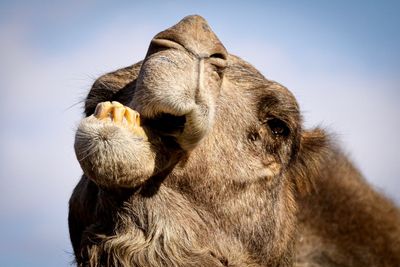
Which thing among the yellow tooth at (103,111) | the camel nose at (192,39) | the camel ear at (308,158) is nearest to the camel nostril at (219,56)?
the camel nose at (192,39)

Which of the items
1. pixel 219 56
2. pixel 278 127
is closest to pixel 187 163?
pixel 219 56

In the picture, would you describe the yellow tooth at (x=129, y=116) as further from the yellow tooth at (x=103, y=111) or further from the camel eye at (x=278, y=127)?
the camel eye at (x=278, y=127)

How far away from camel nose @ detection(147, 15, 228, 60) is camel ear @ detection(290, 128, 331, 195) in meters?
2.25

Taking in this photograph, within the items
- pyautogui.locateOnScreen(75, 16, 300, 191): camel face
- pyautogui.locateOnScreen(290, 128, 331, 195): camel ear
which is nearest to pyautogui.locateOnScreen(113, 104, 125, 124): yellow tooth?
pyautogui.locateOnScreen(75, 16, 300, 191): camel face

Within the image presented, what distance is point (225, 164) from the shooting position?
527 centimetres

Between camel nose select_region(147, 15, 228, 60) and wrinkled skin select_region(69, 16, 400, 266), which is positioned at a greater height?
camel nose select_region(147, 15, 228, 60)

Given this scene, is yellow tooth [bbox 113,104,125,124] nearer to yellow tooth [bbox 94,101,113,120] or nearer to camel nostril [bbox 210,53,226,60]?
yellow tooth [bbox 94,101,113,120]

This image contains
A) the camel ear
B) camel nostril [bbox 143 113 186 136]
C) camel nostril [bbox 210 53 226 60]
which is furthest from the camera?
the camel ear

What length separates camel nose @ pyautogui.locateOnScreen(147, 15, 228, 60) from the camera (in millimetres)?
4492

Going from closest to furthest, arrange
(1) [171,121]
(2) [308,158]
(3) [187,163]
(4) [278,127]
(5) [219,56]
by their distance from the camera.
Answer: (1) [171,121]
(5) [219,56]
(3) [187,163]
(4) [278,127]
(2) [308,158]


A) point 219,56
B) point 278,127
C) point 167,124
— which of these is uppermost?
point 219,56

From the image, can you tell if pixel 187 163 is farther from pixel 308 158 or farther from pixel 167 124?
pixel 308 158

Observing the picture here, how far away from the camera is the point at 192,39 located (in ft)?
15.0

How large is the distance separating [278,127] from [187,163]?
1.05 m
